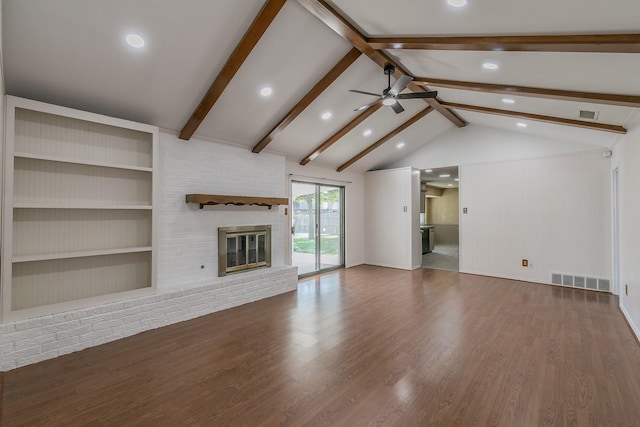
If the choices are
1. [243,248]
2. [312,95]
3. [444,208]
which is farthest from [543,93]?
[444,208]

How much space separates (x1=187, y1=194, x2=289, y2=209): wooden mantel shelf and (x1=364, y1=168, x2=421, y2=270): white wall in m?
3.17

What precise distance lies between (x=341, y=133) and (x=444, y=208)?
8221mm

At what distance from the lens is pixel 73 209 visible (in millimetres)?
3443

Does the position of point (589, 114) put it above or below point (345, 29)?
below

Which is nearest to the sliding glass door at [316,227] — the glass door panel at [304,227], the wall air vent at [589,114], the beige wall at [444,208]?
the glass door panel at [304,227]

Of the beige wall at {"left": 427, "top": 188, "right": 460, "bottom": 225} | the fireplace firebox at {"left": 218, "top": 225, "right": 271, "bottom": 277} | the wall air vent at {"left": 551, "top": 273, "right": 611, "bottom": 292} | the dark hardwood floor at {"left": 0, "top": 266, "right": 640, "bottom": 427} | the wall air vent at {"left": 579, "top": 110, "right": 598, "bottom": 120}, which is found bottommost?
the dark hardwood floor at {"left": 0, "top": 266, "right": 640, "bottom": 427}

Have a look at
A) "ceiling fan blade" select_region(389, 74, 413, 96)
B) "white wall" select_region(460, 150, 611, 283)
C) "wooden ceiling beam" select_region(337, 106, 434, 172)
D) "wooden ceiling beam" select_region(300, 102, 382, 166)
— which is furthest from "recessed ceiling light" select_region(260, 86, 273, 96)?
"white wall" select_region(460, 150, 611, 283)

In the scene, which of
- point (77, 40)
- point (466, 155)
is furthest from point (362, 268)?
Answer: point (77, 40)

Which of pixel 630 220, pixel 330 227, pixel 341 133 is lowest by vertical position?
pixel 330 227

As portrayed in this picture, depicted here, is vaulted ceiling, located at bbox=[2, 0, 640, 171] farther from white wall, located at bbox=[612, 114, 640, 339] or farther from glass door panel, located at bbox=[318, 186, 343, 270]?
glass door panel, located at bbox=[318, 186, 343, 270]

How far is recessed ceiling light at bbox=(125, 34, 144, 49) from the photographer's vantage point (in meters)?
2.81

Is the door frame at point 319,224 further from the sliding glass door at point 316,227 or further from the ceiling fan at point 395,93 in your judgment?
the ceiling fan at point 395,93

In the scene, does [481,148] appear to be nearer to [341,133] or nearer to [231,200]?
[341,133]

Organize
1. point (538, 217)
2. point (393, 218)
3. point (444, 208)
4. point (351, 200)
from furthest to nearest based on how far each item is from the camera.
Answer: point (444, 208)
point (351, 200)
point (393, 218)
point (538, 217)
